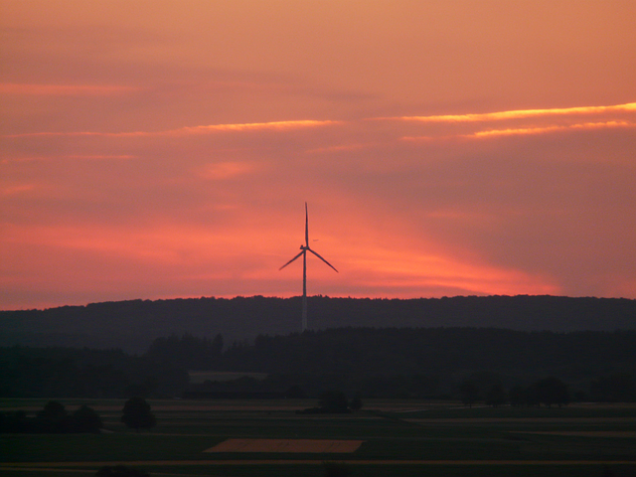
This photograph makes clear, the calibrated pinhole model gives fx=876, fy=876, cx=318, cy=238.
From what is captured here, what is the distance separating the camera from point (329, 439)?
79.6 metres

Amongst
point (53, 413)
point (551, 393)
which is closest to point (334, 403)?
point (551, 393)

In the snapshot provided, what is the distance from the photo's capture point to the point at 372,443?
75.6 meters

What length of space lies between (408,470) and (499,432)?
107 feet

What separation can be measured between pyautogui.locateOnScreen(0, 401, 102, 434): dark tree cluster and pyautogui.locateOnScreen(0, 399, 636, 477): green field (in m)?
2.40

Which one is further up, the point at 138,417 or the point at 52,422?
the point at 138,417

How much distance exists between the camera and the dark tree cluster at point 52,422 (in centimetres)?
8575

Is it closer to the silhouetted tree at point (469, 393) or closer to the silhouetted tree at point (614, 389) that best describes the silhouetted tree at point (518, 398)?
the silhouetted tree at point (469, 393)

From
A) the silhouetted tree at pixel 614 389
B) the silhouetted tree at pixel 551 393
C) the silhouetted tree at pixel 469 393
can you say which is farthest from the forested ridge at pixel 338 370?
the silhouetted tree at pixel 551 393

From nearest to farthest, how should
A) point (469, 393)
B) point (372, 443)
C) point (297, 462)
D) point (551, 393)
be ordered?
point (297, 462) < point (372, 443) < point (551, 393) < point (469, 393)

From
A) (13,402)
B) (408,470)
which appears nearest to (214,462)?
(408,470)

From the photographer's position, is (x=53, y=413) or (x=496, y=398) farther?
(x=496, y=398)

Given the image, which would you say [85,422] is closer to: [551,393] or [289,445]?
[289,445]

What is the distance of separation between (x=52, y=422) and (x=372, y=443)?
110 feet

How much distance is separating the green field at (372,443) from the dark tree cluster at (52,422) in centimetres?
240
